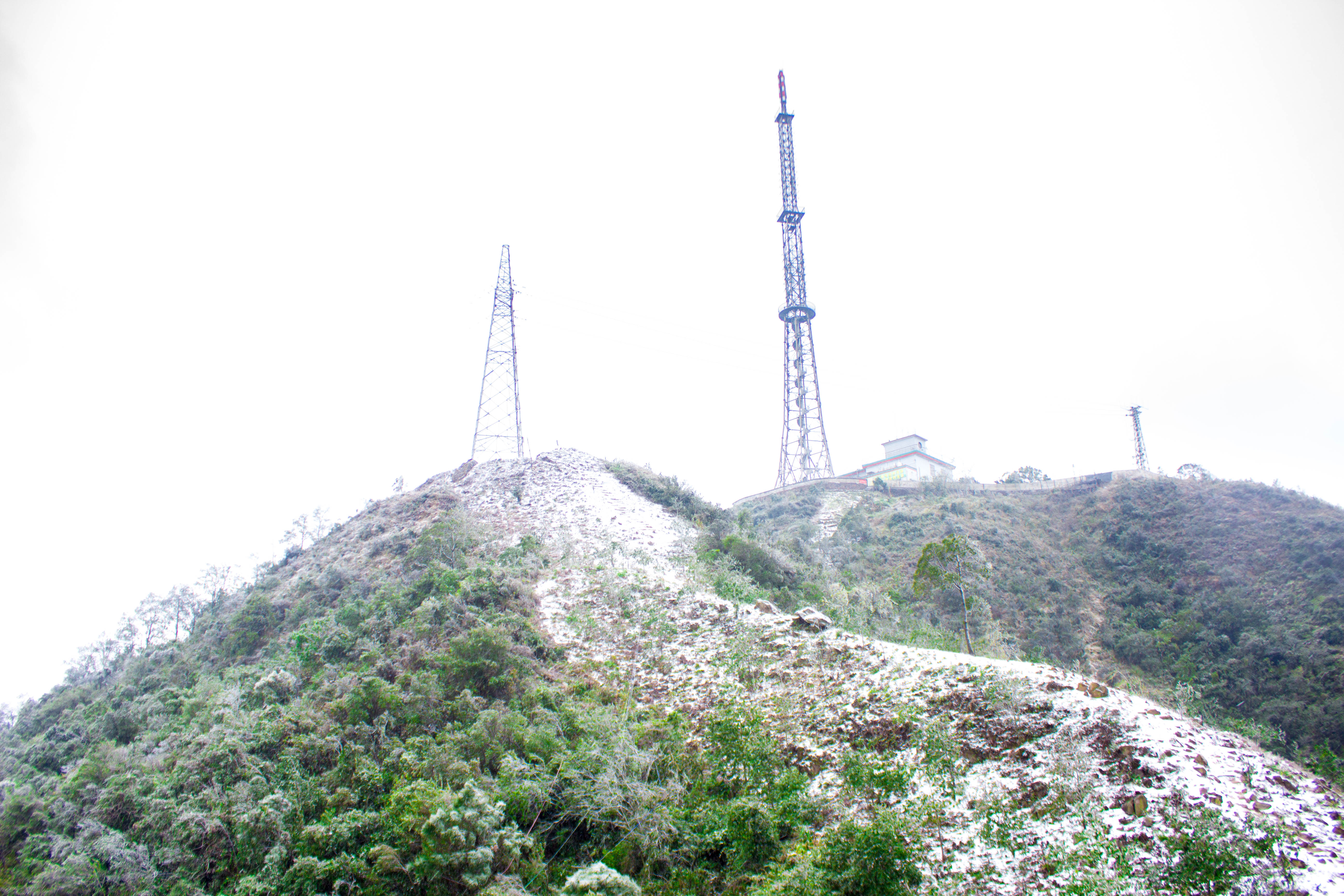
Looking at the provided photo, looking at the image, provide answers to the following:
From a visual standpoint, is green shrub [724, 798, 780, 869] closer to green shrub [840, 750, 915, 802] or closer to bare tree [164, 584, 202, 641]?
green shrub [840, 750, 915, 802]

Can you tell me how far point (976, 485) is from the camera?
149 ft

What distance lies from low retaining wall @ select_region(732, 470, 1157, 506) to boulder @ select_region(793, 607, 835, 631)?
31320 mm

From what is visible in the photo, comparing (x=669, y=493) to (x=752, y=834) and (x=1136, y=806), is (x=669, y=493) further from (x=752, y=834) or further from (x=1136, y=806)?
(x=1136, y=806)

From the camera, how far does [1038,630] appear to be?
85.6 feet

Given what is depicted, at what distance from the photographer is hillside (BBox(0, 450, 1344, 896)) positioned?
6902 mm

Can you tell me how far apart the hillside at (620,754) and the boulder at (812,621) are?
90mm

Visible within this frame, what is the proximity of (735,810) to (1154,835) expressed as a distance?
4.62 meters

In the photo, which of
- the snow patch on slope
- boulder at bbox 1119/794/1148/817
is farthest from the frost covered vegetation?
boulder at bbox 1119/794/1148/817

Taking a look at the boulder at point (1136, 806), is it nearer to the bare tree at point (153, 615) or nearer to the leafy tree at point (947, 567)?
the leafy tree at point (947, 567)

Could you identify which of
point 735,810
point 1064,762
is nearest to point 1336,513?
point 1064,762

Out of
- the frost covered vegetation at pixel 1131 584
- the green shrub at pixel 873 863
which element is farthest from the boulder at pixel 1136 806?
the frost covered vegetation at pixel 1131 584

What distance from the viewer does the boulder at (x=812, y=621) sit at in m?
14.5

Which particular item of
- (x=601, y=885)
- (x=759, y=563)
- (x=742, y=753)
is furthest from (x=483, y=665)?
(x=759, y=563)

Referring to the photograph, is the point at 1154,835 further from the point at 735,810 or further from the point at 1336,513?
the point at 1336,513
